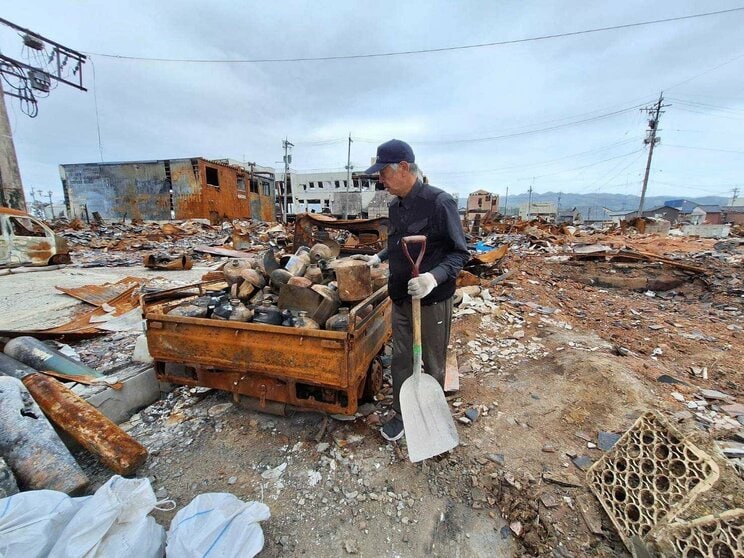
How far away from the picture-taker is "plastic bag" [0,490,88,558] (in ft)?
3.84

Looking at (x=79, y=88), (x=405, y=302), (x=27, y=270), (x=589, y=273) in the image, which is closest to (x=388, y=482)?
(x=405, y=302)

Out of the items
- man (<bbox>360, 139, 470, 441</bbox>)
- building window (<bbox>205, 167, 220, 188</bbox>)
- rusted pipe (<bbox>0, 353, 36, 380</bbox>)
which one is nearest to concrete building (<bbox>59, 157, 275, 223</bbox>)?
building window (<bbox>205, 167, 220, 188</bbox>)

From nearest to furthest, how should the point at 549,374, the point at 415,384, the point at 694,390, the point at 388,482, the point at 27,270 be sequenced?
the point at 388,482, the point at 415,384, the point at 694,390, the point at 549,374, the point at 27,270

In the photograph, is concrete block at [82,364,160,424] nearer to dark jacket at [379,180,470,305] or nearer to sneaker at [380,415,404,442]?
sneaker at [380,415,404,442]

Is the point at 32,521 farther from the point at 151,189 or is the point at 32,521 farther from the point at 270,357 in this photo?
the point at 151,189

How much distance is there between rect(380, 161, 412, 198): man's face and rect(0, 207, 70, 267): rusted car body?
32.1 ft

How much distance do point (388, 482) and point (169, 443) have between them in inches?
62.2

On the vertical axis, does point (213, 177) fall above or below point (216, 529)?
above

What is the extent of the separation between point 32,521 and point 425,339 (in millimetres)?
2060

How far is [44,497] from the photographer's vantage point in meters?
1.35

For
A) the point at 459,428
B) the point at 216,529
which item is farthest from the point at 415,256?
the point at 216,529

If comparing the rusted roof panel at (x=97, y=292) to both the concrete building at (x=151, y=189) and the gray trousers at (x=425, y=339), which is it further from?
the concrete building at (x=151, y=189)

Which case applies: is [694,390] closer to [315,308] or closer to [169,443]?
[315,308]

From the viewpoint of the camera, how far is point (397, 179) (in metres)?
2.21
